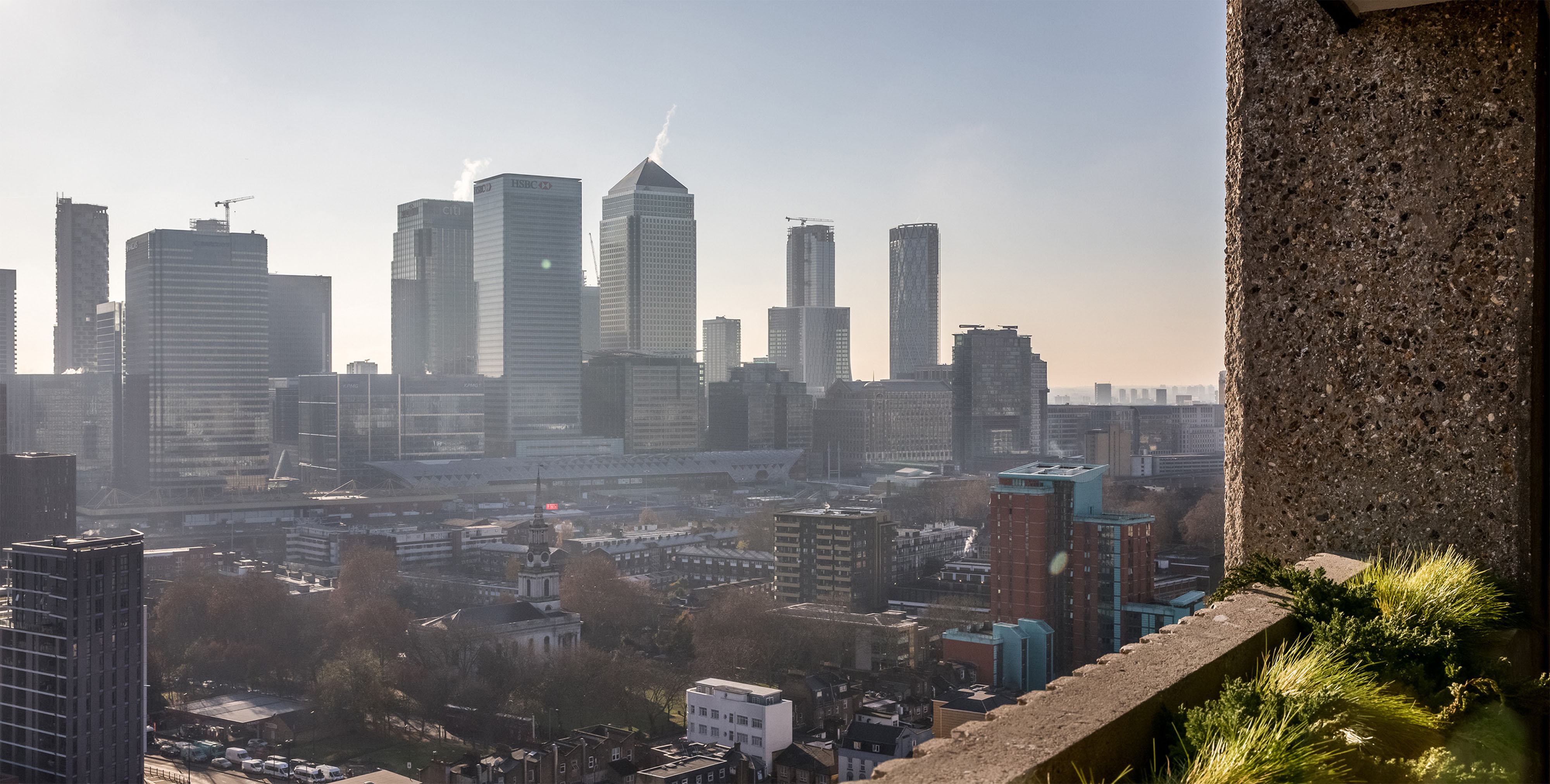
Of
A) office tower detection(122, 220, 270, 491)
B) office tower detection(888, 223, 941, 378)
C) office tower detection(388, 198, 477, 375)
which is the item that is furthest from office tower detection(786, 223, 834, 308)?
office tower detection(122, 220, 270, 491)

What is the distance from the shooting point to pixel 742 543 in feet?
97.3

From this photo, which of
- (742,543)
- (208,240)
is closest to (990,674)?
(742,543)

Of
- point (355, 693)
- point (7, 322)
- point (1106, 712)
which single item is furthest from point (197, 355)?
point (1106, 712)

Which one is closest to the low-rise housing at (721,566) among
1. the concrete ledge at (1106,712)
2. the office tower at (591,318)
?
the concrete ledge at (1106,712)

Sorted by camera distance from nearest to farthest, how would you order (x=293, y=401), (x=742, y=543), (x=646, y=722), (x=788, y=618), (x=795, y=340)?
(x=646, y=722) < (x=788, y=618) < (x=742, y=543) < (x=293, y=401) < (x=795, y=340)

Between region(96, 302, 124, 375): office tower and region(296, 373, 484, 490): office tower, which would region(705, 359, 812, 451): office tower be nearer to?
region(296, 373, 484, 490): office tower

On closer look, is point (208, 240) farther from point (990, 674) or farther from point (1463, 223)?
point (1463, 223)

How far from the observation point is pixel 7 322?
171 ft

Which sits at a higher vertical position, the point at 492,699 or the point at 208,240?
the point at 208,240

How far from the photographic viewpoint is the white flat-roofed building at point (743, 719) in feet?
46.3

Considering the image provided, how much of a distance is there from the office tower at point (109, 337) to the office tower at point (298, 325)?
31.6 feet

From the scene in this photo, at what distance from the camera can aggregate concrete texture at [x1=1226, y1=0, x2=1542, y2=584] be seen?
1.96 m

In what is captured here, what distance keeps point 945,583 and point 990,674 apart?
17.8 feet

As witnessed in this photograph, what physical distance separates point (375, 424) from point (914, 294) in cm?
3393
